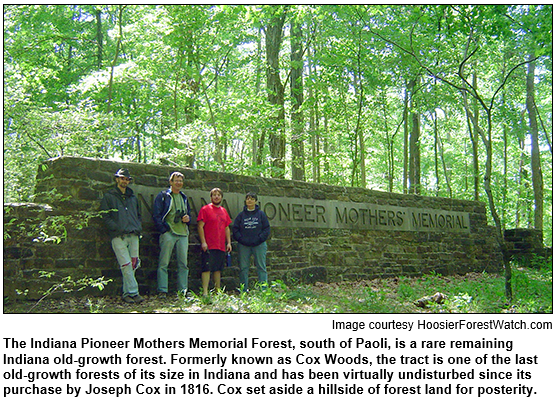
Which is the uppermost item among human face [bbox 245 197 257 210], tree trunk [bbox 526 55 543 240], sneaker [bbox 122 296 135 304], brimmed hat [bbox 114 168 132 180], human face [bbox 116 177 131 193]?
tree trunk [bbox 526 55 543 240]

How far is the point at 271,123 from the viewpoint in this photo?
461 inches

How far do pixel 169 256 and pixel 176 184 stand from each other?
92 centimetres

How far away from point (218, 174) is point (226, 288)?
1.70m

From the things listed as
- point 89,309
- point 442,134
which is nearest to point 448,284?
point 89,309

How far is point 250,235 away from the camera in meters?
6.89

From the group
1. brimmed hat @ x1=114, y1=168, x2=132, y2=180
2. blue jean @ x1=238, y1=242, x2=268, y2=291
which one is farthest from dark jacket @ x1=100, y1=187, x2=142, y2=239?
blue jean @ x1=238, y1=242, x2=268, y2=291

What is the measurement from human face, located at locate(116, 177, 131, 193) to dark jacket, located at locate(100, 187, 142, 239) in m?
0.04

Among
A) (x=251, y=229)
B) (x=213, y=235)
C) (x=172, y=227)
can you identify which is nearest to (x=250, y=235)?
(x=251, y=229)

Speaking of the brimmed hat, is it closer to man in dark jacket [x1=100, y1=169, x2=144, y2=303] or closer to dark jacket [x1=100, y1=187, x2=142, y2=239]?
man in dark jacket [x1=100, y1=169, x2=144, y2=303]

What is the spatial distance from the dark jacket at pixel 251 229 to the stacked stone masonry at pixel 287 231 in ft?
1.83

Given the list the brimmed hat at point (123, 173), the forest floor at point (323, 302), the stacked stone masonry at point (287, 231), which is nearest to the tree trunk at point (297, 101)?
the stacked stone masonry at point (287, 231)

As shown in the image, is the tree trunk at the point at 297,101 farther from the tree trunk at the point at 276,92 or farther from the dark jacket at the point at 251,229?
the dark jacket at the point at 251,229

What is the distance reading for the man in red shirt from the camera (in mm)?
6625

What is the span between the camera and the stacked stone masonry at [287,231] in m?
5.62
